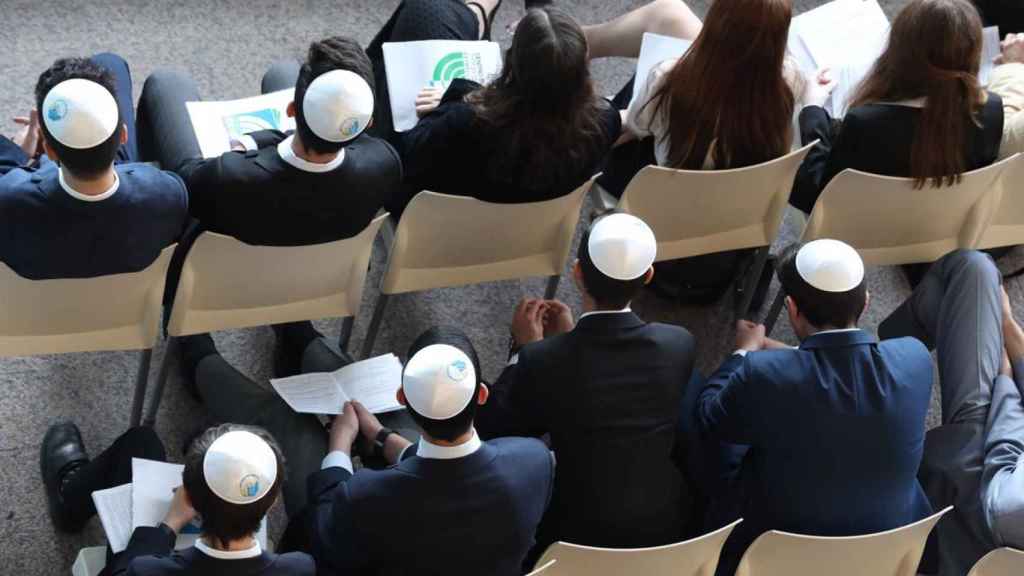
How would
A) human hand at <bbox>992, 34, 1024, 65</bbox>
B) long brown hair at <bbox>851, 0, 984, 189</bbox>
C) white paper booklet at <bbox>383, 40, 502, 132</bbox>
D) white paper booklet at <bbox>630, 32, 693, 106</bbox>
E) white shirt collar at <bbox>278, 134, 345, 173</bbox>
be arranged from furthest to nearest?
human hand at <bbox>992, 34, 1024, 65</bbox> < white paper booklet at <bbox>630, 32, 693, 106</bbox> < white paper booklet at <bbox>383, 40, 502, 132</bbox> < long brown hair at <bbox>851, 0, 984, 189</bbox> < white shirt collar at <bbox>278, 134, 345, 173</bbox>

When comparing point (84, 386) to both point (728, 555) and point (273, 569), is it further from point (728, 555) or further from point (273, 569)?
point (728, 555)

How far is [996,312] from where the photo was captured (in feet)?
10.5

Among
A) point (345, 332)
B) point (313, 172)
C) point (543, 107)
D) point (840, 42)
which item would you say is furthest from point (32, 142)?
point (840, 42)

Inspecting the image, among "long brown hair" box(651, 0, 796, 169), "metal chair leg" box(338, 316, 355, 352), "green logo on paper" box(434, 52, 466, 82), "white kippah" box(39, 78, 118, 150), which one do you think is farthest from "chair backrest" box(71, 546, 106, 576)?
"long brown hair" box(651, 0, 796, 169)

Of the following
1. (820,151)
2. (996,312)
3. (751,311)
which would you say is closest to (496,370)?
(751,311)

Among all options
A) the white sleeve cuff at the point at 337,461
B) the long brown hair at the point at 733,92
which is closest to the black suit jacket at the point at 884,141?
the long brown hair at the point at 733,92

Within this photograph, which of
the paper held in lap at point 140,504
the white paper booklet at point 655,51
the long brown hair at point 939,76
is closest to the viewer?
the paper held in lap at point 140,504

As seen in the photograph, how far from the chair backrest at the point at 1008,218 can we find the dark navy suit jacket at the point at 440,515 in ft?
5.75

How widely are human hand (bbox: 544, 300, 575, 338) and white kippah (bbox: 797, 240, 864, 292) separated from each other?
2.08 ft

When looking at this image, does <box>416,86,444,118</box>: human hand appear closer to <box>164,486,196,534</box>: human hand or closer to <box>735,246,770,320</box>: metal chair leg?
<box>735,246,770,320</box>: metal chair leg

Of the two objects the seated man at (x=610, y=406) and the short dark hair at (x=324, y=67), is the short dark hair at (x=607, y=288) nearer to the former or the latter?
the seated man at (x=610, y=406)

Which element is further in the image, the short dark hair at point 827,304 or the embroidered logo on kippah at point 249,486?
the short dark hair at point 827,304

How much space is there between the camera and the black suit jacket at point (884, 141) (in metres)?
3.26

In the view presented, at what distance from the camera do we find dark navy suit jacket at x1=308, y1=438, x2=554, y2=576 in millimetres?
2340
